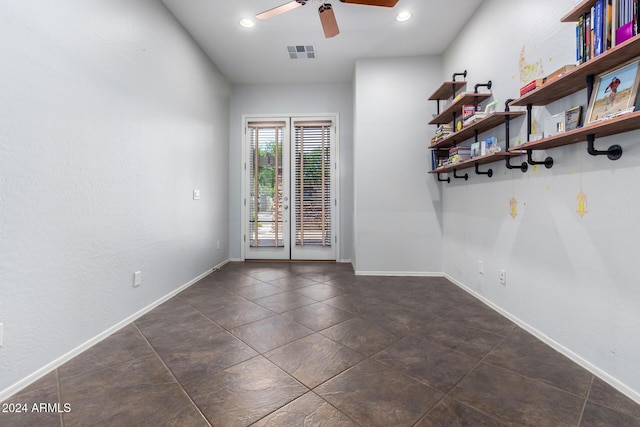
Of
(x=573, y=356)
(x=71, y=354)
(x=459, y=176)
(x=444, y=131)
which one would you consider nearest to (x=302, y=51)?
(x=444, y=131)

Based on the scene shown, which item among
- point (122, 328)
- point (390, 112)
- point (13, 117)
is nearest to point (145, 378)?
point (122, 328)

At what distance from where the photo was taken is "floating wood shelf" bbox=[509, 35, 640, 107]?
127cm

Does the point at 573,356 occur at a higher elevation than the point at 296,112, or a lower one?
lower

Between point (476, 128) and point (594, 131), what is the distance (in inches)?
47.4

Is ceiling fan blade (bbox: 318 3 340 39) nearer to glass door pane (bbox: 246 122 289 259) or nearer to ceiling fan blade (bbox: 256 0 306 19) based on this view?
ceiling fan blade (bbox: 256 0 306 19)

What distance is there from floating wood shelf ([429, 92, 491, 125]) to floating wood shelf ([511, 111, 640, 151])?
1025 millimetres

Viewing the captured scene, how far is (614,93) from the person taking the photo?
1.43 m

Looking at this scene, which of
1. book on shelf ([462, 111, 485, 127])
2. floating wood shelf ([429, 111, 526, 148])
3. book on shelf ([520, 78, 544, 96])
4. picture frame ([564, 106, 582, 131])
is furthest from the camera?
book on shelf ([462, 111, 485, 127])

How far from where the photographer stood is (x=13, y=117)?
1.46 metres

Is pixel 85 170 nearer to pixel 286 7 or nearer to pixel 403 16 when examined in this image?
pixel 286 7

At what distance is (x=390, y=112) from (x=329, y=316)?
8.91 feet

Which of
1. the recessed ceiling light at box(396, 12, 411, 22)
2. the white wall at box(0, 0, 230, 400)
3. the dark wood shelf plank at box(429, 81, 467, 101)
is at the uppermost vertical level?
the recessed ceiling light at box(396, 12, 411, 22)

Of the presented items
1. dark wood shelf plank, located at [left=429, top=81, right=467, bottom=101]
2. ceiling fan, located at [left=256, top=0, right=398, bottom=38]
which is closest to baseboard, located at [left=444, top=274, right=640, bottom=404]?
dark wood shelf plank, located at [left=429, top=81, right=467, bottom=101]

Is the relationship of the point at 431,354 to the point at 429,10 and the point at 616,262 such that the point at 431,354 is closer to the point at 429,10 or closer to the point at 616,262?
the point at 616,262
